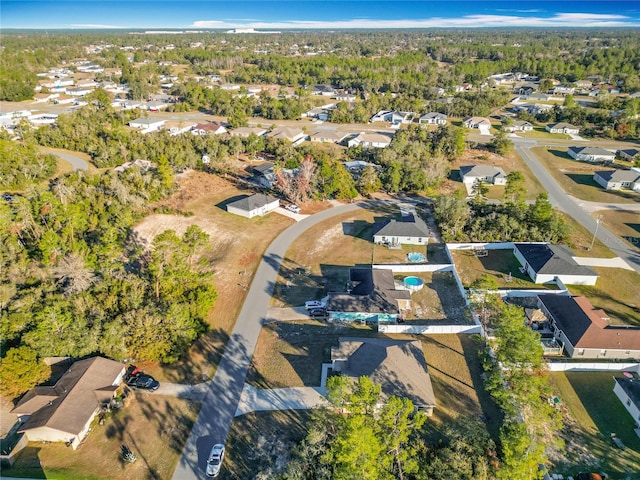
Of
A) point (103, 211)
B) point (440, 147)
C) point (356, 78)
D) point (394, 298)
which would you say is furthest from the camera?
point (356, 78)

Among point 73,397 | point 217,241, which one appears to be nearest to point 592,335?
point 73,397

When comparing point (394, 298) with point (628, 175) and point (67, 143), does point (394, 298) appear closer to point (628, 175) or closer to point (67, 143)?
point (628, 175)

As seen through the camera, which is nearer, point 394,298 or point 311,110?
point 394,298

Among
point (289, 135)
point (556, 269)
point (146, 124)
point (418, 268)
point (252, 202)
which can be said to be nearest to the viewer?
point (556, 269)

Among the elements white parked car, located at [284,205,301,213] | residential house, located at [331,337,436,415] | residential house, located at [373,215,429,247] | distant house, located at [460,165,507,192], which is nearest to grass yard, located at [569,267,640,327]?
residential house, located at [373,215,429,247]

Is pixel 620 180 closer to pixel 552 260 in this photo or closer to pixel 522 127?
pixel 552 260

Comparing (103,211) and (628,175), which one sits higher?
(103,211)

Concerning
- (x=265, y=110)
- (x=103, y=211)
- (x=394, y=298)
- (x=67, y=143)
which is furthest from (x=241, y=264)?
(x=265, y=110)
